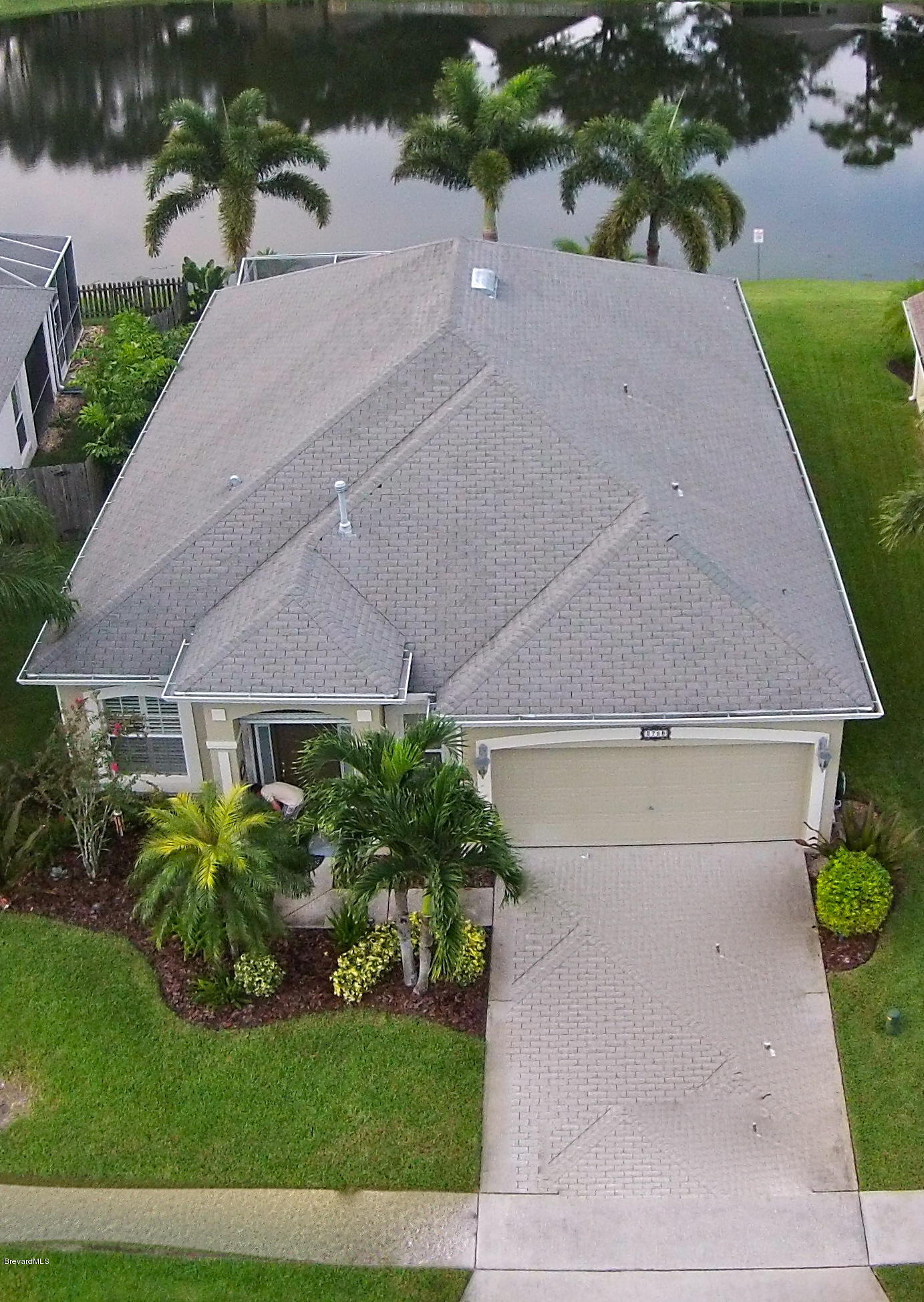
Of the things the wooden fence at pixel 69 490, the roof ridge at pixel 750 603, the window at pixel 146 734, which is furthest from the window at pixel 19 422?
the roof ridge at pixel 750 603

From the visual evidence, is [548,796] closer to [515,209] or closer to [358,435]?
[358,435]

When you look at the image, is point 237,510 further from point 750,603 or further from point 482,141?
point 482,141

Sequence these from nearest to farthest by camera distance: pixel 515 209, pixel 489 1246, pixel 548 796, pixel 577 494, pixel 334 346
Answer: pixel 489 1246 → pixel 548 796 → pixel 577 494 → pixel 334 346 → pixel 515 209

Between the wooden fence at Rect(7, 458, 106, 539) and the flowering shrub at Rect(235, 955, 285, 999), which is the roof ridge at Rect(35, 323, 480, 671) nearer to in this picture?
the flowering shrub at Rect(235, 955, 285, 999)

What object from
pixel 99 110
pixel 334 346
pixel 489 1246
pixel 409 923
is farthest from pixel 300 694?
pixel 99 110

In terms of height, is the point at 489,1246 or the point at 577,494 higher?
the point at 577,494

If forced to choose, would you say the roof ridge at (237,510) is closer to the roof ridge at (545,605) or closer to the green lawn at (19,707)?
the green lawn at (19,707)

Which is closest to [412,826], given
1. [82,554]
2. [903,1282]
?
[903,1282]
